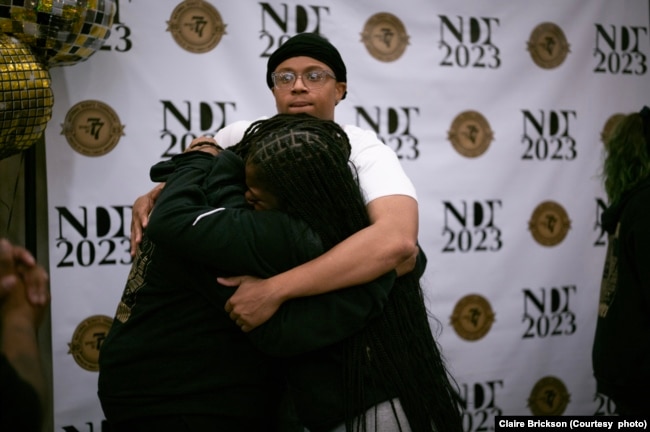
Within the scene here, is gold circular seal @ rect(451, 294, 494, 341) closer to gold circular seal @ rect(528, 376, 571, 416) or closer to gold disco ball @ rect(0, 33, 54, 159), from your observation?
gold circular seal @ rect(528, 376, 571, 416)

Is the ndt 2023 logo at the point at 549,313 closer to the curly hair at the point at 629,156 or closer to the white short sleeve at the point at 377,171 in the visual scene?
the curly hair at the point at 629,156

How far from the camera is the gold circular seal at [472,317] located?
2613 mm

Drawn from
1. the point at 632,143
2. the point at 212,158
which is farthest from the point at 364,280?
the point at 632,143

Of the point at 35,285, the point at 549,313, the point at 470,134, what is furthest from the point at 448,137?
the point at 35,285

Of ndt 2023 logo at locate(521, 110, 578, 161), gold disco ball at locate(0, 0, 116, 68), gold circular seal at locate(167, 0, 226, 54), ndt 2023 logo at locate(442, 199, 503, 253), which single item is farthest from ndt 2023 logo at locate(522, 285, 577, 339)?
gold disco ball at locate(0, 0, 116, 68)

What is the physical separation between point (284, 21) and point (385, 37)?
401 millimetres

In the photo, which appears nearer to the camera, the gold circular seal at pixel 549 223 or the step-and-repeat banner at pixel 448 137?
the step-and-repeat banner at pixel 448 137

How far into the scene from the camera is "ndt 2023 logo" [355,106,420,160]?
8.02ft

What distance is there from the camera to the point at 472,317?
2633mm

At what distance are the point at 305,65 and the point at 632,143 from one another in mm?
1062

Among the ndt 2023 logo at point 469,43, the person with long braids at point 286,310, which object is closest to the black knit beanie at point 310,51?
the person with long braids at point 286,310

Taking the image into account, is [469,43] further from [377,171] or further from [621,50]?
[377,171]

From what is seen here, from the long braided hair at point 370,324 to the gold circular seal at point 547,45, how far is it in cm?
170

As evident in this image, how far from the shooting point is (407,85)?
2.49m
